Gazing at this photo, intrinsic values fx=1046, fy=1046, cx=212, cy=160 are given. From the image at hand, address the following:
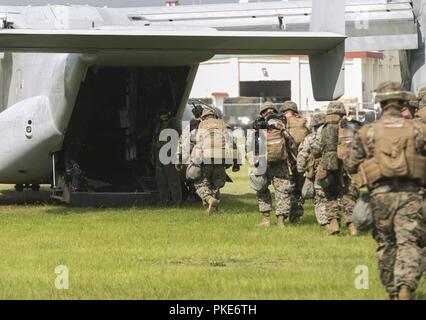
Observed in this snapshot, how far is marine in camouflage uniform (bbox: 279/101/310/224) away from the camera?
15.6 metres

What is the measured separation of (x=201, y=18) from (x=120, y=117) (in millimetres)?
3780

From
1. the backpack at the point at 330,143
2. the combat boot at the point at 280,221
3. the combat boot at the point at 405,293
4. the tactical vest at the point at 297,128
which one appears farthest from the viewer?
the tactical vest at the point at 297,128

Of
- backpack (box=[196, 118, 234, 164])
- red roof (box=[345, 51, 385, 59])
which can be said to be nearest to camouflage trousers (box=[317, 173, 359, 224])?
backpack (box=[196, 118, 234, 164])

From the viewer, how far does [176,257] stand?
488 inches

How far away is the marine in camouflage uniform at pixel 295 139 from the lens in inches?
615

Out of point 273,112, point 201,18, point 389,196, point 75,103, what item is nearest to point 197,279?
point 389,196

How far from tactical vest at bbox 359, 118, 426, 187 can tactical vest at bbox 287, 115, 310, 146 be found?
7.23 meters

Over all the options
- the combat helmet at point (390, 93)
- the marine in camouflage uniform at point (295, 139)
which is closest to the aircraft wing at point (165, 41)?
the marine in camouflage uniform at point (295, 139)

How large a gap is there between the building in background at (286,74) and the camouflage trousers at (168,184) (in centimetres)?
4393

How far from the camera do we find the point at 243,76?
6769 cm

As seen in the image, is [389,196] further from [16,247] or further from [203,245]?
[16,247]

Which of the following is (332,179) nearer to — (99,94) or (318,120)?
(318,120)

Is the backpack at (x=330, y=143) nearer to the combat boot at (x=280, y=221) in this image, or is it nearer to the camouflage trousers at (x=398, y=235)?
the combat boot at (x=280, y=221)

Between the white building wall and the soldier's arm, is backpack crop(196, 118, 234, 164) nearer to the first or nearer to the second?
the soldier's arm
